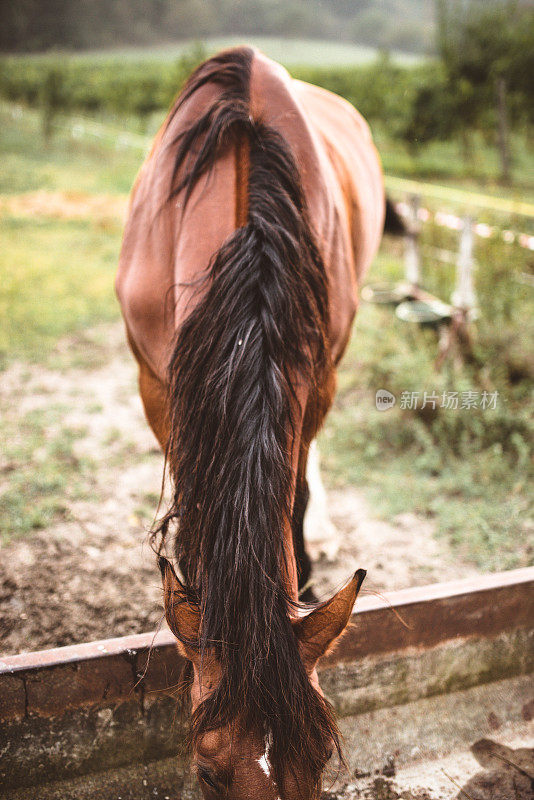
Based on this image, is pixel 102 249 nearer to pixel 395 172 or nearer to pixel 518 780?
pixel 518 780

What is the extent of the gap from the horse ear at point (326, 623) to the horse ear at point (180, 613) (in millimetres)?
169

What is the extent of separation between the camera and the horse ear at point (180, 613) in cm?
99

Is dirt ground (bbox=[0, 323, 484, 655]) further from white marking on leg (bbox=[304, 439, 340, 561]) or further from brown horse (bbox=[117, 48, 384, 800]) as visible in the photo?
brown horse (bbox=[117, 48, 384, 800])

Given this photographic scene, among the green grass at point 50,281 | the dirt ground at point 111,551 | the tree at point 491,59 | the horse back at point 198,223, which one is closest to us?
the horse back at point 198,223

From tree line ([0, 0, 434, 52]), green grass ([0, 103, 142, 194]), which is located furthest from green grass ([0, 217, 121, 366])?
tree line ([0, 0, 434, 52])

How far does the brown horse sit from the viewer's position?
0.98 meters

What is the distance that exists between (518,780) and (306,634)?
1118 mm

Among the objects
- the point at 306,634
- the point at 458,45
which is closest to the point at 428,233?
the point at 306,634

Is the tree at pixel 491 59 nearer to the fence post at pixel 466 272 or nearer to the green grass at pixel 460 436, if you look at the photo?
the fence post at pixel 466 272

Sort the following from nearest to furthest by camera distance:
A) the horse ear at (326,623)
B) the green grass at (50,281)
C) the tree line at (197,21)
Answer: the horse ear at (326,623) → the green grass at (50,281) → the tree line at (197,21)

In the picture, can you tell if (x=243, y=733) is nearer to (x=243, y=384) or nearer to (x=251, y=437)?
(x=251, y=437)

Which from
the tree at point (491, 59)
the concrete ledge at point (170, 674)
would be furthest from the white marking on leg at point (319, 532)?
the tree at point (491, 59)

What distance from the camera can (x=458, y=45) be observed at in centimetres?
1336

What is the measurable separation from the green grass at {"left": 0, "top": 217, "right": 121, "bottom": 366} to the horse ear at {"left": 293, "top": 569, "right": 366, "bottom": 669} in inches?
145
